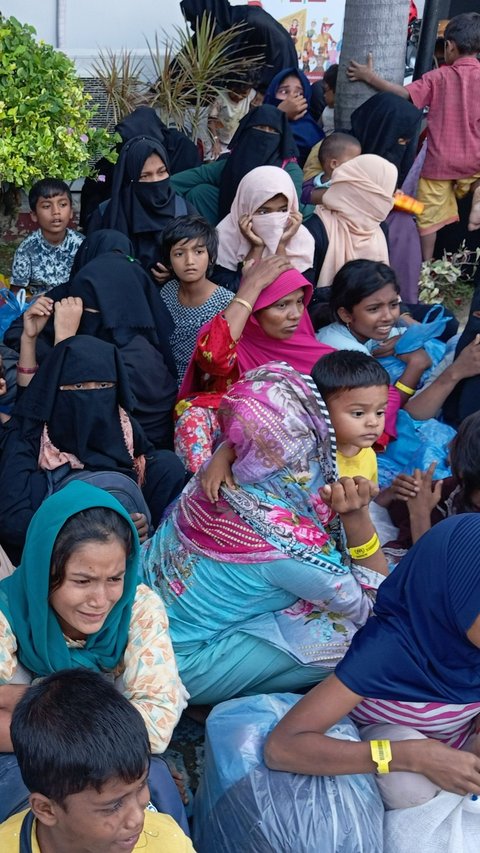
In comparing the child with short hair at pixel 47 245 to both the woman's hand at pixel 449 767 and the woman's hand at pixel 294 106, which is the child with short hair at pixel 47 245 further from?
the woman's hand at pixel 449 767

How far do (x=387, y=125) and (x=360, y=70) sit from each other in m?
0.72

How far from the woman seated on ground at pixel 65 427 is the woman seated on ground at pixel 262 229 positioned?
1.50m

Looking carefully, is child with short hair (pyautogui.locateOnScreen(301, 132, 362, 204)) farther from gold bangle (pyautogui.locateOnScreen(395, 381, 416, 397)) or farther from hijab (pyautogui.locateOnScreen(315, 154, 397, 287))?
gold bangle (pyautogui.locateOnScreen(395, 381, 416, 397))

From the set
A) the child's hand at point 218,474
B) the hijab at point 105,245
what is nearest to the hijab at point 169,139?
the hijab at point 105,245

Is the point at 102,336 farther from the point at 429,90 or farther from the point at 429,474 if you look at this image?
the point at 429,90

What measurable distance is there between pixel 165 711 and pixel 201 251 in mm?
2484

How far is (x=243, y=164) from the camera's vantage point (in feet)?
17.4

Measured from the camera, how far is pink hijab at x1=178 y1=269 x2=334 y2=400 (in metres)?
3.97

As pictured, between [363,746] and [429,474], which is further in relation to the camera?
[429,474]

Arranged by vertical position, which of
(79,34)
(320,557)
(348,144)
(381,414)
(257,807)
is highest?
(79,34)

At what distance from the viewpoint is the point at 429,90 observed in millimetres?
6219

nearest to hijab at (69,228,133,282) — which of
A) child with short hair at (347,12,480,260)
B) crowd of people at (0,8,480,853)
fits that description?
crowd of people at (0,8,480,853)

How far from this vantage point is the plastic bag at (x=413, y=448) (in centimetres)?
385

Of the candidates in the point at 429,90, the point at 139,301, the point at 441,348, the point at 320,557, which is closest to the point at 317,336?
the point at 441,348
